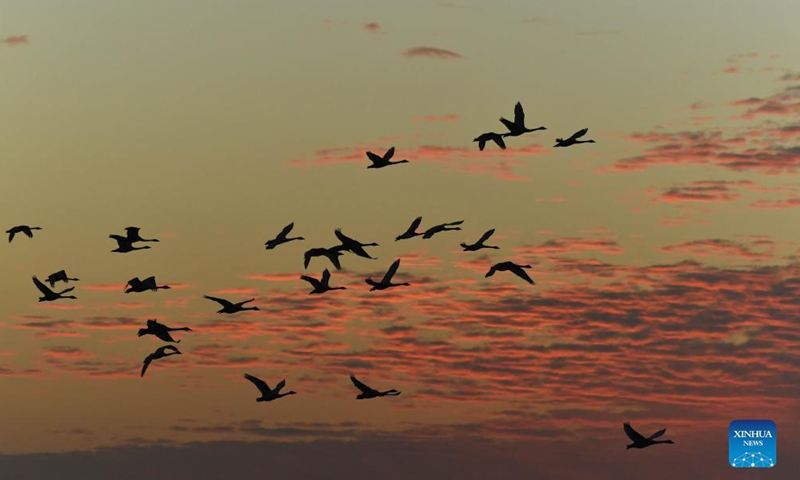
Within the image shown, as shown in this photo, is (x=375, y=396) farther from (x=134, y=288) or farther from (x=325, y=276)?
(x=134, y=288)

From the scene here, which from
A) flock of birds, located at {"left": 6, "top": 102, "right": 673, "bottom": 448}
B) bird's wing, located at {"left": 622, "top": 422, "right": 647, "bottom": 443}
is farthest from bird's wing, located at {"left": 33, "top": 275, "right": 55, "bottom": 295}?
bird's wing, located at {"left": 622, "top": 422, "right": 647, "bottom": 443}

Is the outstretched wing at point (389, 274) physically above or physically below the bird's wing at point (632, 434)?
above

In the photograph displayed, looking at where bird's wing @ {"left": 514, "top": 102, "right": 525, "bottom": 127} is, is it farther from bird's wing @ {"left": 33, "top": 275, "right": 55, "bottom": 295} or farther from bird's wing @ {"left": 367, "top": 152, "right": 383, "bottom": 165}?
bird's wing @ {"left": 33, "top": 275, "right": 55, "bottom": 295}

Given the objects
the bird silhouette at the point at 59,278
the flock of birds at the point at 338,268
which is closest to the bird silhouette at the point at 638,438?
the flock of birds at the point at 338,268

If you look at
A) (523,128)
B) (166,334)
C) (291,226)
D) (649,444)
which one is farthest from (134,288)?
(649,444)

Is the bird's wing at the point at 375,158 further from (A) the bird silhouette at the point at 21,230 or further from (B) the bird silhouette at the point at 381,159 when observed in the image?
(A) the bird silhouette at the point at 21,230

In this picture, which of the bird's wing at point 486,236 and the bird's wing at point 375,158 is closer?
the bird's wing at point 375,158

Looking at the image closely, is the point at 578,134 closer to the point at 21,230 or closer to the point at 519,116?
the point at 519,116

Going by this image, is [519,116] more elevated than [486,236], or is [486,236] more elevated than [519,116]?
[519,116]

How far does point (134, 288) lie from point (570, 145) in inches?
975

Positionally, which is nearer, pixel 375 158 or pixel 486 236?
pixel 375 158

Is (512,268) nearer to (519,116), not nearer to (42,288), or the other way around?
(519,116)

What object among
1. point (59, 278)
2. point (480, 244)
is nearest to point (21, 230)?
point (59, 278)

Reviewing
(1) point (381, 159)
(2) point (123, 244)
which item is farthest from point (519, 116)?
(2) point (123, 244)
